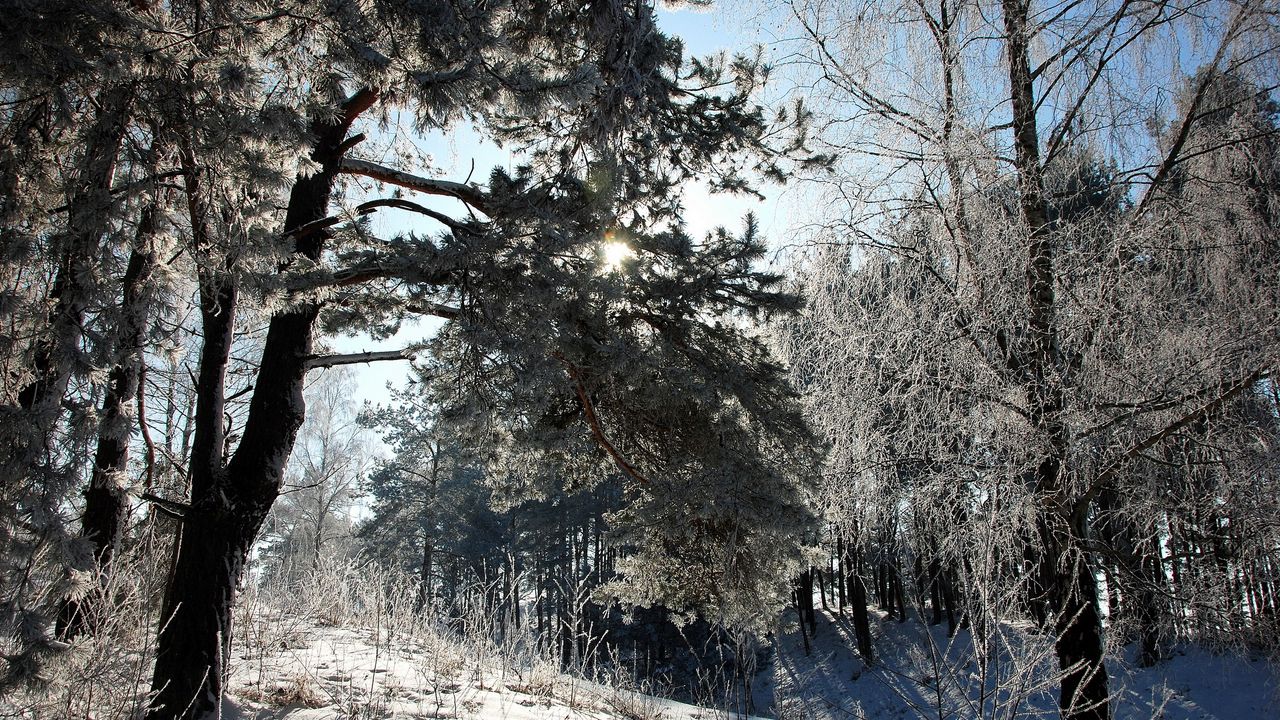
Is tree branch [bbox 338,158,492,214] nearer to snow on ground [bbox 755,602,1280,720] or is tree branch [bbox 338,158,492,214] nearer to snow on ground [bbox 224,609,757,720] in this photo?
snow on ground [bbox 224,609,757,720]

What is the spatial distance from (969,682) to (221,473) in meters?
4.67

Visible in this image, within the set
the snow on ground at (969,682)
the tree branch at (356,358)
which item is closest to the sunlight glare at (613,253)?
the tree branch at (356,358)

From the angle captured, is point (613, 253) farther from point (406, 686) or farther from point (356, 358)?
point (406, 686)

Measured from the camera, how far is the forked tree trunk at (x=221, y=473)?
4051 millimetres

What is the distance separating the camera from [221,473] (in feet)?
14.9

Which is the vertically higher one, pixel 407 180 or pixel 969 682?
pixel 407 180

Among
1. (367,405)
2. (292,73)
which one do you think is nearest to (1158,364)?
(292,73)

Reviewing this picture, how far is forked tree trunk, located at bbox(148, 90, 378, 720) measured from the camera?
13.3 feet

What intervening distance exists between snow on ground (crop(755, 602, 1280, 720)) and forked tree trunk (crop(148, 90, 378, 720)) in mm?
3622

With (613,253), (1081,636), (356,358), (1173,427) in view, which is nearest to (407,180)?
(356,358)

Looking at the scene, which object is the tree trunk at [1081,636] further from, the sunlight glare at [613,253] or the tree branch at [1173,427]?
the sunlight glare at [613,253]

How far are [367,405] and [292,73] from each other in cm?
1588

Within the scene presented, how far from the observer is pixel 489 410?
4371 millimetres

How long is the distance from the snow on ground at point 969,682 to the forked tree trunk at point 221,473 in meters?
3.62
